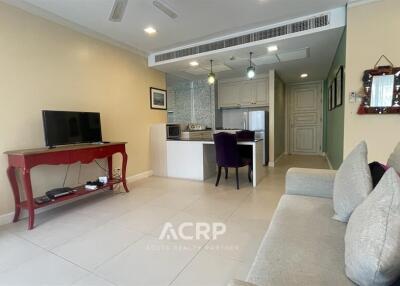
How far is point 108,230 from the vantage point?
2.29 meters

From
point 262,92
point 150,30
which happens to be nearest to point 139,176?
point 150,30

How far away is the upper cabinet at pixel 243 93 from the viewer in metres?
5.95

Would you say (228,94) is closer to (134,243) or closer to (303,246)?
(134,243)

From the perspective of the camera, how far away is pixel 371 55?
2635mm

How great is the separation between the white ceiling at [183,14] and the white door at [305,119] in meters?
4.38

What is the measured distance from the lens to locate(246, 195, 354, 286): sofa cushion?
887 millimetres

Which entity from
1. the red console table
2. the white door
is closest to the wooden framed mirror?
the red console table

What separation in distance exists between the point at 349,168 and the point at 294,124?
248 inches

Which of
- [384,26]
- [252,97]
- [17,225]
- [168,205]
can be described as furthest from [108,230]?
[252,97]

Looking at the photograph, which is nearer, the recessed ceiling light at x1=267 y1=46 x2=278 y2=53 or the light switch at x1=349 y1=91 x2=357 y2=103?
the light switch at x1=349 y1=91 x2=357 y2=103

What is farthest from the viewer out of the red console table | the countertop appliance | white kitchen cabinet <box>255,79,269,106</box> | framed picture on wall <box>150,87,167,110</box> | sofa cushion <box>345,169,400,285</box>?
white kitchen cabinet <box>255,79,269,106</box>

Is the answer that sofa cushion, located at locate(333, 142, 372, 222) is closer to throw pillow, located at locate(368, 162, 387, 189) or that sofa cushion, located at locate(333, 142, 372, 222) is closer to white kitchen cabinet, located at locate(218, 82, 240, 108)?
throw pillow, located at locate(368, 162, 387, 189)

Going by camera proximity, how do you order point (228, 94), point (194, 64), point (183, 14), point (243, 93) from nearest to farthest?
1. point (183, 14)
2. point (194, 64)
3. point (243, 93)
4. point (228, 94)

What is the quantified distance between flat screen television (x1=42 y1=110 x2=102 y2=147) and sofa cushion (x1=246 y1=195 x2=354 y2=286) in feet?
8.97
